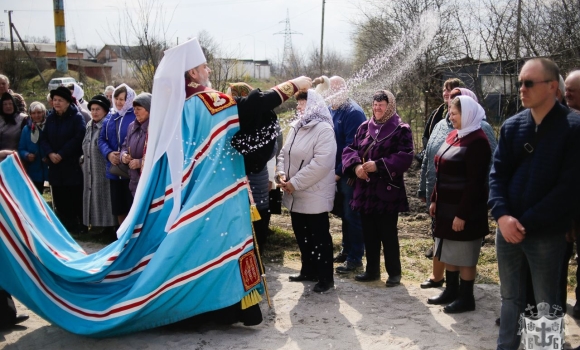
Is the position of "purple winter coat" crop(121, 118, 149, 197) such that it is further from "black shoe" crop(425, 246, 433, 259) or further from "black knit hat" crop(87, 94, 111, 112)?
"black shoe" crop(425, 246, 433, 259)

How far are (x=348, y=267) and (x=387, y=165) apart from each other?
1332mm

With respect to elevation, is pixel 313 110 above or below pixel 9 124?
above

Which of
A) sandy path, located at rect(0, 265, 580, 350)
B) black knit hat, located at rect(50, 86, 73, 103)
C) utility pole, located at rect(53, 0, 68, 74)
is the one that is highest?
utility pole, located at rect(53, 0, 68, 74)

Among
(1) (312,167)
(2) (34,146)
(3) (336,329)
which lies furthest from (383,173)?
(2) (34,146)

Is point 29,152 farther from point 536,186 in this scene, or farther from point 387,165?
point 536,186

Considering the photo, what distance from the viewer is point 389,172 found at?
5.46 metres

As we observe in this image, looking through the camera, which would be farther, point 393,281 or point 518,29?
point 518,29

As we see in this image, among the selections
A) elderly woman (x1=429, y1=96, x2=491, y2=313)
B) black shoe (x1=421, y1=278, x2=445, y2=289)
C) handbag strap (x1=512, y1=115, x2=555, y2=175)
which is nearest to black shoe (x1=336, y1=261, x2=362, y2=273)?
black shoe (x1=421, y1=278, x2=445, y2=289)

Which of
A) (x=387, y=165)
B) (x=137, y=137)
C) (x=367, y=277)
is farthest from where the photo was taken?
(x=137, y=137)

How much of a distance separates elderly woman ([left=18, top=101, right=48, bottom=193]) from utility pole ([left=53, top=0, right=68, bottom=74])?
35.1 metres

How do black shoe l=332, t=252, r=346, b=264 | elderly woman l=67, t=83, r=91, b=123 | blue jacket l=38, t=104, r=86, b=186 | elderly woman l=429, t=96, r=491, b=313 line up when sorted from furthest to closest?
elderly woman l=67, t=83, r=91, b=123 < blue jacket l=38, t=104, r=86, b=186 < black shoe l=332, t=252, r=346, b=264 < elderly woman l=429, t=96, r=491, b=313

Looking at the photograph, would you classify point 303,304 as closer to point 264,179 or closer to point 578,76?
point 264,179

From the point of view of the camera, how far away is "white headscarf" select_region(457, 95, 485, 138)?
188 inches

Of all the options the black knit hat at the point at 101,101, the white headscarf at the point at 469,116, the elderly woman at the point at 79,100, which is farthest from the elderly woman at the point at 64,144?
the white headscarf at the point at 469,116
